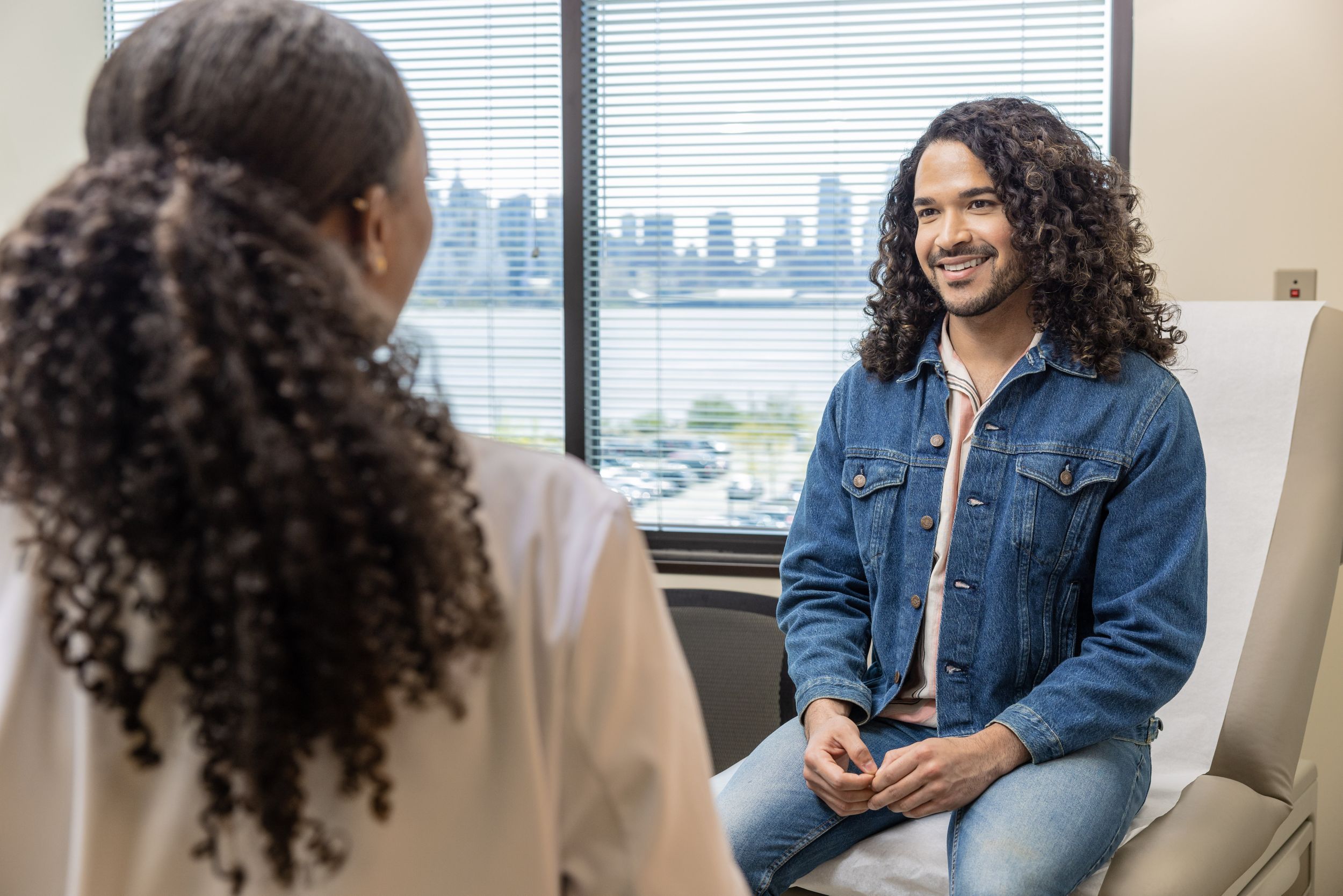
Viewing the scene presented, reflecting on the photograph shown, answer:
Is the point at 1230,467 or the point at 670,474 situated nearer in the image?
the point at 1230,467

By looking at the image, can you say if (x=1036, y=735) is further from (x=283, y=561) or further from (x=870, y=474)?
(x=283, y=561)

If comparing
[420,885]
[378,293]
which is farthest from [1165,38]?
[420,885]

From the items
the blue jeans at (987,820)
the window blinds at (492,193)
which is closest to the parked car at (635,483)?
the window blinds at (492,193)

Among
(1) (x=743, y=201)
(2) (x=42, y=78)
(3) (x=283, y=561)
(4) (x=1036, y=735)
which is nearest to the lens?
(3) (x=283, y=561)

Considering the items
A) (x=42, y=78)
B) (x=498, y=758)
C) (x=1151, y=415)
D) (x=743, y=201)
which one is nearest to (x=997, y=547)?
(x=1151, y=415)

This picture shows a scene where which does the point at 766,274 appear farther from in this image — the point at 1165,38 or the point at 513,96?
the point at 1165,38

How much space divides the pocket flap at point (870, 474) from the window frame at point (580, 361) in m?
0.81

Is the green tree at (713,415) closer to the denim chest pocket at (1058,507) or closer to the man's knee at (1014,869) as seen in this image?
the denim chest pocket at (1058,507)

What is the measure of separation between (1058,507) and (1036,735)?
0.98ft

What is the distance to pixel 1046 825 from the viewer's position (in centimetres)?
127

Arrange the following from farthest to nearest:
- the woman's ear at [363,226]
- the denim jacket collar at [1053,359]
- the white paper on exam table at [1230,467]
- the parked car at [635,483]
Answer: the parked car at [635,483], the white paper on exam table at [1230,467], the denim jacket collar at [1053,359], the woman's ear at [363,226]

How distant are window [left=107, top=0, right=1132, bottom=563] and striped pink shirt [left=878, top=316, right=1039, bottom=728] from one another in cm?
85

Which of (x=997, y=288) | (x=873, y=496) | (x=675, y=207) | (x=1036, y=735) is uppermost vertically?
(x=675, y=207)

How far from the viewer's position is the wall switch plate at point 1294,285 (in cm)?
206
